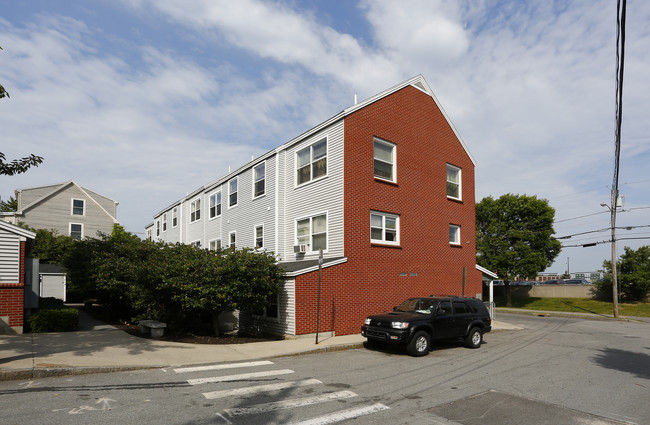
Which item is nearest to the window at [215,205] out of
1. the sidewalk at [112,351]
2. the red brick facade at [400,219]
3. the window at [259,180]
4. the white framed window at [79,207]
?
the window at [259,180]

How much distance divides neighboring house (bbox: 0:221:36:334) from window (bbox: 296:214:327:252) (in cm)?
964

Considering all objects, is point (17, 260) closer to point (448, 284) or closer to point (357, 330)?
point (357, 330)

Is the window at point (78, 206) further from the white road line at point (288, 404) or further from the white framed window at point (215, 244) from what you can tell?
the white road line at point (288, 404)

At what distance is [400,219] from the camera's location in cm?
1852

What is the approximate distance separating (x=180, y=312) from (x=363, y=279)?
23.0ft

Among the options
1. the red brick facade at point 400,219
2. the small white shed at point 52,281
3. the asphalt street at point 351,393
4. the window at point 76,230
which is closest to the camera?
the asphalt street at point 351,393

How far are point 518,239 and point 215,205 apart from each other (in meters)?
27.9

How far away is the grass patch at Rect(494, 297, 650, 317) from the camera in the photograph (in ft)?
113

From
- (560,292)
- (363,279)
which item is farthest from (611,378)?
(560,292)

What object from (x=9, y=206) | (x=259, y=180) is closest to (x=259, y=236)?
(x=259, y=180)

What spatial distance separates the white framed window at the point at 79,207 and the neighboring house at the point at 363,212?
22821 mm

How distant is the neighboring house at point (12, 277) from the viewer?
13.8m

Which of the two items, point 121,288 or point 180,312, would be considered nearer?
point 180,312

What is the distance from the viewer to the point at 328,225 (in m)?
17.1
